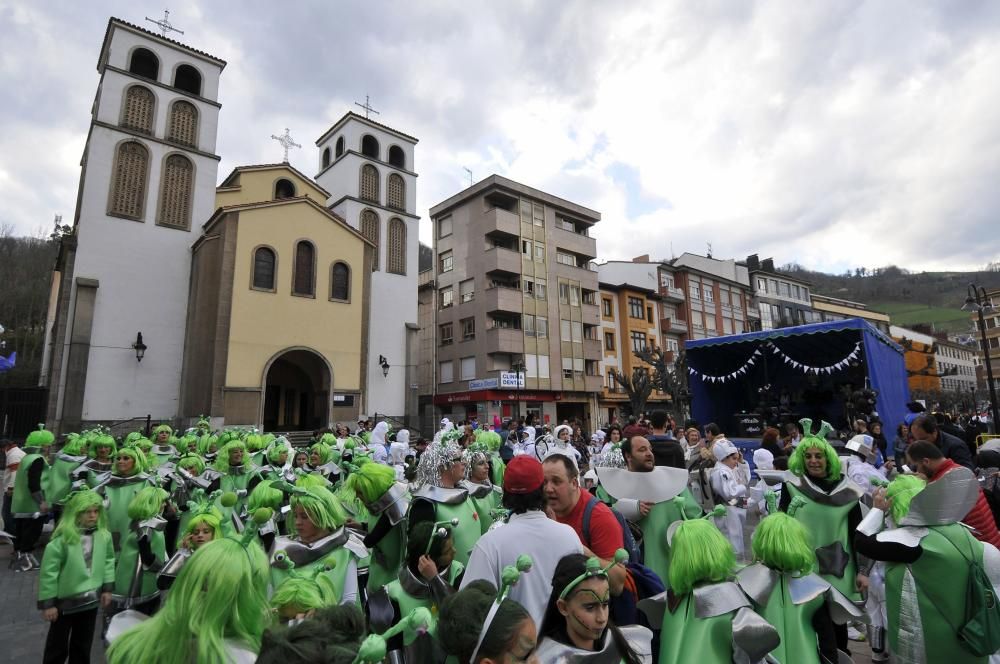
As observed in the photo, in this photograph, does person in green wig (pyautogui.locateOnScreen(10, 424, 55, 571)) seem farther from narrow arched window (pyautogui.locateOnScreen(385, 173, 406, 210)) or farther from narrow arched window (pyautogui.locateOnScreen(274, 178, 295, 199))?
narrow arched window (pyautogui.locateOnScreen(385, 173, 406, 210))

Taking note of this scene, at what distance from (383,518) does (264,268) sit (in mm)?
21483

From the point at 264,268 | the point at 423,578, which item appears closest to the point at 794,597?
the point at 423,578

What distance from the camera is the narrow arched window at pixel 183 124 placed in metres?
23.2

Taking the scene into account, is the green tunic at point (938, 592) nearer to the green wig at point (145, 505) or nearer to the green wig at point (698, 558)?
the green wig at point (698, 558)

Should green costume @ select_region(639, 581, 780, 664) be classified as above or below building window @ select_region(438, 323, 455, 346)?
below

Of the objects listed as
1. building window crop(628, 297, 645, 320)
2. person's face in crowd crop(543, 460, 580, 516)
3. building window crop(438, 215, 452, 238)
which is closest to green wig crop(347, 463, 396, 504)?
person's face in crowd crop(543, 460, 580, 516)

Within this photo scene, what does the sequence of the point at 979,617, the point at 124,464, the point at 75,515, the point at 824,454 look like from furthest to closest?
1. the point at 124,464
2. the point at 75,515
3. the point at 824,454
4. the point at 979,617

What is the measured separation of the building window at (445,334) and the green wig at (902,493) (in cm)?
3266

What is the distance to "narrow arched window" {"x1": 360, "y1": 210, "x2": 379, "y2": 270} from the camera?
92.7 ft

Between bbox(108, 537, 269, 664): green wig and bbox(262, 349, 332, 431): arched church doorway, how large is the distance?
23258 millimetres

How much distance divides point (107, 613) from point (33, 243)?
59.5 m

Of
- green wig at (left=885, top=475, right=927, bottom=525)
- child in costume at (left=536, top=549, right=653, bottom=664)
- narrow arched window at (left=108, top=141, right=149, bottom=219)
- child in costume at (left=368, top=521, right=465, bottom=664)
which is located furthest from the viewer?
narrow arched window at (left=108, top=141, right=149, bottom=219)

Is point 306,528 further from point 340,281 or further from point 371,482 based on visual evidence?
point 340,281

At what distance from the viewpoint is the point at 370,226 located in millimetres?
28578
